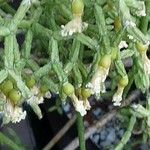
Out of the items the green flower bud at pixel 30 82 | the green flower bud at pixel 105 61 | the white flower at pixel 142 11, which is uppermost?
the white flower at pixel 142 11

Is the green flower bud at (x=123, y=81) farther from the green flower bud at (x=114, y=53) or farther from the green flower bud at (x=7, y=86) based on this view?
the green flower bud at (x=7, y=86)

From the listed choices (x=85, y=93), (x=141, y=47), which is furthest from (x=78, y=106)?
(x=141, y=47)

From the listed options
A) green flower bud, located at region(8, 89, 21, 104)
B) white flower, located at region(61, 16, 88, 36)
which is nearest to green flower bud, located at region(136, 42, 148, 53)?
white flower, located at region(61, 16, 88, 36)

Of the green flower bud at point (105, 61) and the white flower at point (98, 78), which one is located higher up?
the green flower bud at point (105, 61)

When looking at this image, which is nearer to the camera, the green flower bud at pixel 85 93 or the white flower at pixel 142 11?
the white flower at pixel 142 11

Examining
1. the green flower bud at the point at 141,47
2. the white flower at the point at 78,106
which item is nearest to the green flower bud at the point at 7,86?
the white flower at the point at 78,106

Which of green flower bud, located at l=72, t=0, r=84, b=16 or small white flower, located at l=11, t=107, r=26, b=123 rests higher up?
green flower bud, located at l=72, t=0, r=84, b=16

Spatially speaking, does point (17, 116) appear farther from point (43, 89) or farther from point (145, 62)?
point (145, 62)

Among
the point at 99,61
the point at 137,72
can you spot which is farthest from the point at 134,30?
the point at 137,72

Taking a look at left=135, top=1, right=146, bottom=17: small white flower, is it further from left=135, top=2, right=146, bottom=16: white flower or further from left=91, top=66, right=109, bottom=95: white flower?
left=91, top=66, right=109, bottom=95: white flower

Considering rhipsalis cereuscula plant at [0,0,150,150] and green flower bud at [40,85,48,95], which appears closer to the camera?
rhipsalis cereuscula plant at [0,0,150,150]

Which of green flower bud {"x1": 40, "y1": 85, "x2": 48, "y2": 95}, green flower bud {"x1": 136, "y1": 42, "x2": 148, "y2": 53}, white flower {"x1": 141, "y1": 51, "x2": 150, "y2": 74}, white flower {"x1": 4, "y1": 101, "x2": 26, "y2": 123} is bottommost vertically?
white flower {"x1": 141, "y1": 51, "x2": 150, "y2": 74}
